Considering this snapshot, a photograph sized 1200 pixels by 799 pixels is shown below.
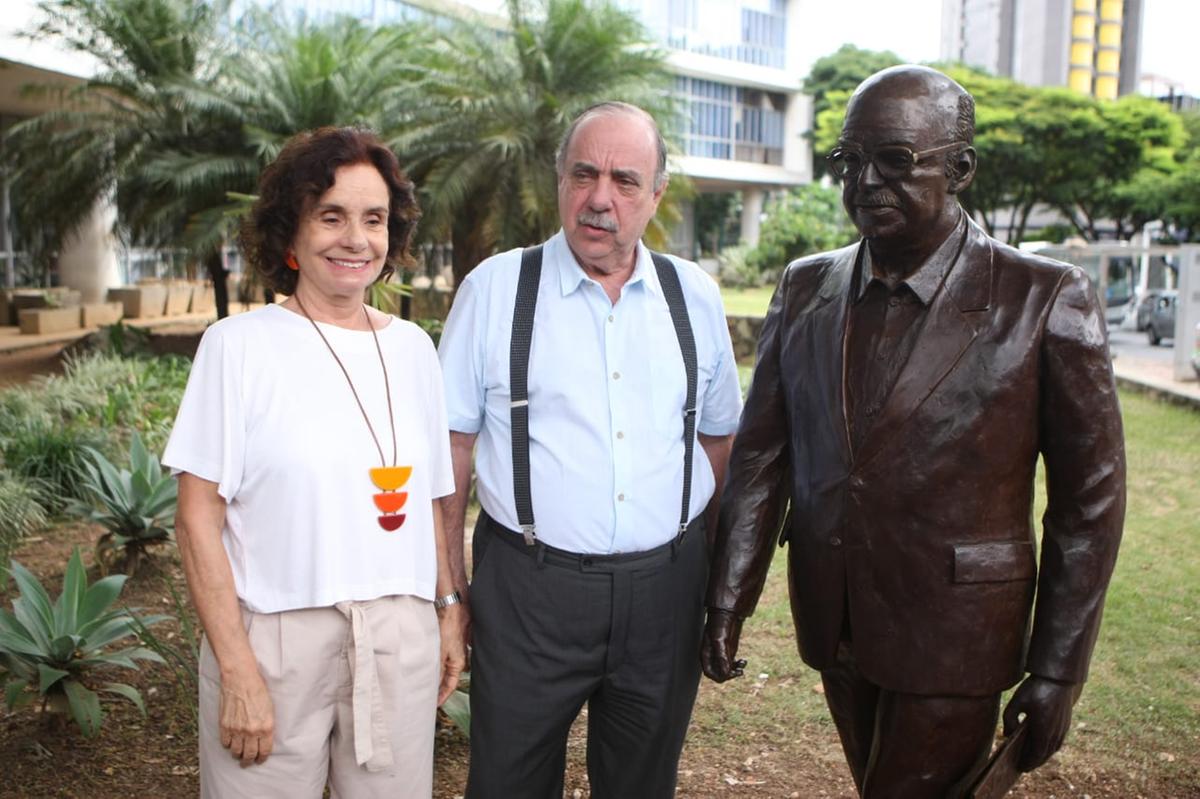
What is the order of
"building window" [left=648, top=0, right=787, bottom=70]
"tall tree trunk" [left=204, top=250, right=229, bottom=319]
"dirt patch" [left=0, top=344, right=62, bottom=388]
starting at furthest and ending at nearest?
"building window" [left=648, top=0, right=787, bottom=70] < "tall tree trunk" [left=204, top=250, right=229, bottom=319] < "dirt patch" [left=0, top=344, right=62, bottom=388]

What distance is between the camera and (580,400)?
269 cm

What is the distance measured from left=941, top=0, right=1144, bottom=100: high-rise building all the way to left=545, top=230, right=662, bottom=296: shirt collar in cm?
7009

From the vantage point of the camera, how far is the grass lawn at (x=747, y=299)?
72.1 ft

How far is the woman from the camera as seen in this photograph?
2242 mm

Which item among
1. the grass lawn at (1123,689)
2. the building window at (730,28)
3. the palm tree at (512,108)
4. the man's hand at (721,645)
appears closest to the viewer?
the man's hand at (721,645)

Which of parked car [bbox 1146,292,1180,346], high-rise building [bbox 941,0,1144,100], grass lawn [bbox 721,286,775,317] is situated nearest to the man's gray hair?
grass lawn [bbox 721,286,775,317]

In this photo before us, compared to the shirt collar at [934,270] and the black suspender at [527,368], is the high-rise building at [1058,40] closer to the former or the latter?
the black suspender at [527,368]

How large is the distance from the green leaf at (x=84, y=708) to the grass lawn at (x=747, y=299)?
1692 cm

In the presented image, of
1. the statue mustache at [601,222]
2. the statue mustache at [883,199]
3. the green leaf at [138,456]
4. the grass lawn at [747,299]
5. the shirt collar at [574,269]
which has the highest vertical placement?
the statue mustache at [883,199]

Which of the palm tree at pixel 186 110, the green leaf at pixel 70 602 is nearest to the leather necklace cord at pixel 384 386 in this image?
the green leaf at pixel 70 602

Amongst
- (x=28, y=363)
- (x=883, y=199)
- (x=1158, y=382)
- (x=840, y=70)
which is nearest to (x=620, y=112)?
(x=883, y=199)

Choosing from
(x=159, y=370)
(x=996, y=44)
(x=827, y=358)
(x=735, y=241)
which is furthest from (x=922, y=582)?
(x=996, y=44)

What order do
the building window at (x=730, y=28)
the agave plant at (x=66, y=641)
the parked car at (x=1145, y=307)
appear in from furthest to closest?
1. the building window at (x=730, y=28)
2. the parked car at (x=1145, y=307)
3. the agave plant at (x=66, y=641)

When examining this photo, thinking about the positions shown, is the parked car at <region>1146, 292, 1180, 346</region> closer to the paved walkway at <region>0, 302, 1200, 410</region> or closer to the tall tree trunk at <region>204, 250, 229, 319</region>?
the paved walkway at <region>0, 302, 1200, 410</region>
